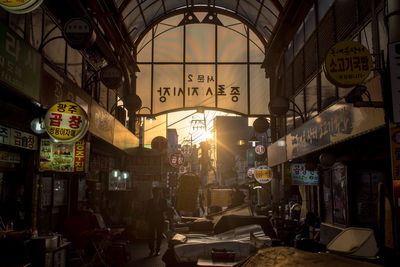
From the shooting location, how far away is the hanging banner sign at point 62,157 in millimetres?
9930

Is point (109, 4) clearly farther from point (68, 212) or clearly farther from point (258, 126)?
point (258, 126)

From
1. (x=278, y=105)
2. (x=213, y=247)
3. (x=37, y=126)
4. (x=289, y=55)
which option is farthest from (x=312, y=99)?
(x=213, y=247)

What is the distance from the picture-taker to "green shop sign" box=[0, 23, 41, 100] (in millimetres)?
6340

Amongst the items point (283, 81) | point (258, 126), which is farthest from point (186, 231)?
point (283, 81)

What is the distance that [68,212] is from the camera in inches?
510

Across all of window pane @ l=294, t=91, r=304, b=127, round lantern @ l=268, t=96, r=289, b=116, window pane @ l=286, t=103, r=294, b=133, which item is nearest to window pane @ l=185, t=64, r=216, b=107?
window pane @ l=286, t=103, r=294, b=133

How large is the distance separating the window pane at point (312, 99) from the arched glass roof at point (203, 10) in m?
5.35

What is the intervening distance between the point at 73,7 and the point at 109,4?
136 inches

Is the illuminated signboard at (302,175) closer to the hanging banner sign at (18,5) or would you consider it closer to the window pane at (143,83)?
the window pane at (143,83)

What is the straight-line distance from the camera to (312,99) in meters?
14.3

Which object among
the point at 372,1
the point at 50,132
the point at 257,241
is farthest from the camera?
the point at 372,1

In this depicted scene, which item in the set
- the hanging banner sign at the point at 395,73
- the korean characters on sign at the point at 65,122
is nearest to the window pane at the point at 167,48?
the korean characters on sign at the point at 65,122

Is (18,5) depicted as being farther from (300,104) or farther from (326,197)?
(326,197)

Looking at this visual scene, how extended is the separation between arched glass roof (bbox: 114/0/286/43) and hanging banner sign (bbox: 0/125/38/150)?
31.3 feet
